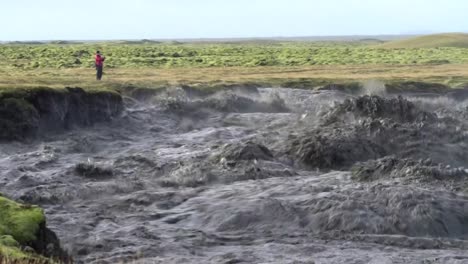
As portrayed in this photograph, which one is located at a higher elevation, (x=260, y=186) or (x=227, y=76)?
(x=227, y=76)

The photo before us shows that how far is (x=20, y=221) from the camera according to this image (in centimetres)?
1484

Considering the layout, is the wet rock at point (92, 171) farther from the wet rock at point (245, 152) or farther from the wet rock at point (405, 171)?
the wet rock at point (405, 171)

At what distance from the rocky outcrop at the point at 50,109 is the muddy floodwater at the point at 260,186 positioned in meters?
1.04

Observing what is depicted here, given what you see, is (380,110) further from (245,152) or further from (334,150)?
(245,152)

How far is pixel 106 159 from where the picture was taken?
28.8 m

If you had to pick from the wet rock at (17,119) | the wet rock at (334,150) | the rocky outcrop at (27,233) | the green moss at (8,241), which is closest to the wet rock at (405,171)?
the wet rock at (334,150)

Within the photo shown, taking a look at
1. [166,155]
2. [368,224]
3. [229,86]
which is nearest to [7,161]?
[166,155]

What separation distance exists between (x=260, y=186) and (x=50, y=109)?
1612 centimetres

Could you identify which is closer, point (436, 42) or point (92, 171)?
point (92, 171)

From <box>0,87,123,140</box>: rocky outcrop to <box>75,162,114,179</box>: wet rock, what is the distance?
298 inches

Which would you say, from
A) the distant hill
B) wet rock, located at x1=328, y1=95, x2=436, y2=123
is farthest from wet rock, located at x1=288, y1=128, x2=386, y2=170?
the distant hill

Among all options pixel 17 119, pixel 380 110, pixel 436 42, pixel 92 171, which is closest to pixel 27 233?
pixel 92 171

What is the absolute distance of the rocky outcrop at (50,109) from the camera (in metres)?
32.8

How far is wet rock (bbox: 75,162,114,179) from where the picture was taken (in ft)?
82.9
